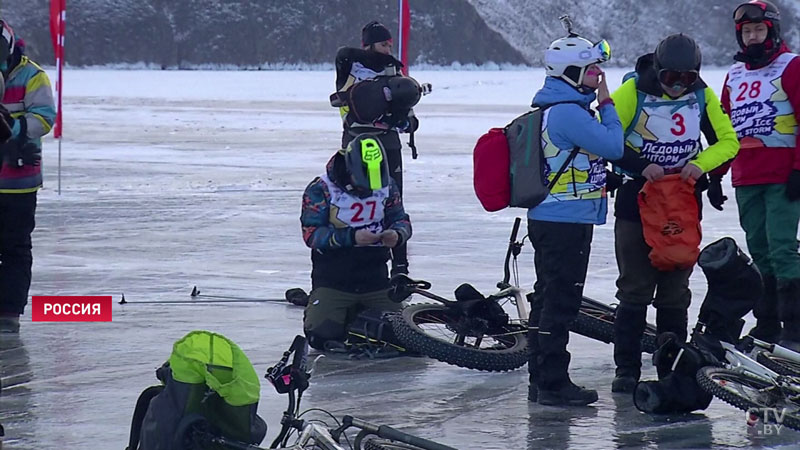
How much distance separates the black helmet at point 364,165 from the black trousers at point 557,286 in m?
1.36

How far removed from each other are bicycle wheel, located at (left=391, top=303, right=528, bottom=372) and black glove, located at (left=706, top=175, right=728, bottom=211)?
1244 mm

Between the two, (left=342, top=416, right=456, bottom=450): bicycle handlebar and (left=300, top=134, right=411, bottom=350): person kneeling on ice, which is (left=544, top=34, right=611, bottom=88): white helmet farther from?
(left=342, top=416, right=456, bottom=450): bicycle handlebar

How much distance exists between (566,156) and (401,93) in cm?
260

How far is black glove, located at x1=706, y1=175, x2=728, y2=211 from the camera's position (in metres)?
Answer: 7.59

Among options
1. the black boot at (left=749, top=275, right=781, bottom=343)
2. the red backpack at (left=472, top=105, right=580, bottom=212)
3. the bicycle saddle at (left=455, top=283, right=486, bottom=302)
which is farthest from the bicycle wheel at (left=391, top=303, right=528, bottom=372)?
the black boot at (left=749, top=275, right=781, bottom=343)

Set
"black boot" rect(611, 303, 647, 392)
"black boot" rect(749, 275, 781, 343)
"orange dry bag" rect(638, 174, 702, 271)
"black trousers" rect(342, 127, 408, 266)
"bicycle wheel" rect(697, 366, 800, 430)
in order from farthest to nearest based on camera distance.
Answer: "black trousers" rect(342, 127, 408, 266), "black boot" rect(749, 275, 781, 343), "black boot" rect(611, 303, 647, 392), "orange dry bag" rect(638, 174, 702, 271), "bicycle wheel" rect(697, 366, 800, 430)

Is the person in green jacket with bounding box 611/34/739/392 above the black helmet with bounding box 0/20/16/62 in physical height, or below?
below

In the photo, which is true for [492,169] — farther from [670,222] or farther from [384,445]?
[384,445]

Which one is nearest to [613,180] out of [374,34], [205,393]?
[205,393]

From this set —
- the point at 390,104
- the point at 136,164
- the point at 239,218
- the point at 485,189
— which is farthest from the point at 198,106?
the point at 485,189

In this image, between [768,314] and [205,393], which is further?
[768,314]

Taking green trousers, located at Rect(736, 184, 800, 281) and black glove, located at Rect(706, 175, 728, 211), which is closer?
black glove, located at Rect(706, 175, 728, 211)

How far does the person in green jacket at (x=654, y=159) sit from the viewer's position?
6916mm

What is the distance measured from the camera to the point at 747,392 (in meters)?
6.35
